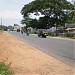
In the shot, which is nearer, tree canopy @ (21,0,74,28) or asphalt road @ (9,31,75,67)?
asphalt road @ (9,31,75,67)

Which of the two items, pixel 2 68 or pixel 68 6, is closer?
pixel 2 68

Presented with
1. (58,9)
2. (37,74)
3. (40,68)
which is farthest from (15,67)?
(58,9)

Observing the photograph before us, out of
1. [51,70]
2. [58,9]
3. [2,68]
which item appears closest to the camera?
[2,68]

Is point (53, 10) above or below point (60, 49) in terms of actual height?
above

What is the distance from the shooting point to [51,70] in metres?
13.3

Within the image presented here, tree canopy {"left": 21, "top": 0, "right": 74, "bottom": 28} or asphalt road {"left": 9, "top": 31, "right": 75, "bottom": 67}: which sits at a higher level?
tree canopy {"left": 21, "top": 0, "right": 74, "bottom": 28}

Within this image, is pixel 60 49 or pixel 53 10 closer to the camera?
pixel 60 49

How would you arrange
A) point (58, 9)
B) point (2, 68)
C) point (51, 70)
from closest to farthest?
point (2, 68) < point (51, 70) < point (58, 9)

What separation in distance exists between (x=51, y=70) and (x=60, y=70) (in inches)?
15.8

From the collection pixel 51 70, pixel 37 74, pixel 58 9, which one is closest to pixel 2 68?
pixel 37 74

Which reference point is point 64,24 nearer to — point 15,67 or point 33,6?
point 33,6

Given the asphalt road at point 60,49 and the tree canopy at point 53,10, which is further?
the tree canopy at point 53,10

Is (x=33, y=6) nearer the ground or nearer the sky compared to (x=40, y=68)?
nearer the sky

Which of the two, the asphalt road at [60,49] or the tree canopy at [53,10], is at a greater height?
the tree canopy at [53,10]
